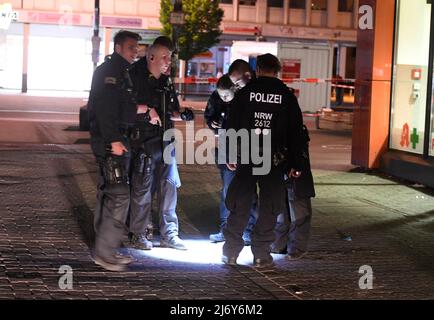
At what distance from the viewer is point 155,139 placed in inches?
275

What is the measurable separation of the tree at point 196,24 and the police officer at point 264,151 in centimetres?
3013

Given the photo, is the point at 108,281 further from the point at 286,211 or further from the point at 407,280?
the point at 407,280

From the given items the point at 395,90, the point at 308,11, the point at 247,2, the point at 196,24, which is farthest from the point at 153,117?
the point at 308,11

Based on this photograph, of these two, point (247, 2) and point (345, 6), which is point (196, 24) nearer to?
point (247, 2)

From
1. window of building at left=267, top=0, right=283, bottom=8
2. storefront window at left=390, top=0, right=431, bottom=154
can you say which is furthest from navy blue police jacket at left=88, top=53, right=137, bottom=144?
window of building at left=267, top=0, right=283, bottom=8

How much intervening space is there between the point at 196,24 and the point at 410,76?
25.6 m

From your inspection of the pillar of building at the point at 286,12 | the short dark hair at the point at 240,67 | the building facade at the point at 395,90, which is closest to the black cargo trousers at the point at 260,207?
the short dark hair at the point at 240,67

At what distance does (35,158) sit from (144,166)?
22.4 ft

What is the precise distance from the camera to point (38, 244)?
7.07m

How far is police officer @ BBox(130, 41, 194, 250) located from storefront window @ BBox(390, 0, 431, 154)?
589cm

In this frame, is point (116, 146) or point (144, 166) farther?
point (144, 166)

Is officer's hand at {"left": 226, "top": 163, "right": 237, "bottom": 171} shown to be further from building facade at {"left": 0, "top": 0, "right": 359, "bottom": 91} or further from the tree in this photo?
building facade at {"left": 0, "top": 0, "right": 359, "bottom": 91}

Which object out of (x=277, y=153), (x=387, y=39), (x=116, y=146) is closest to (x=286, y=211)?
(x=277, y=153)
